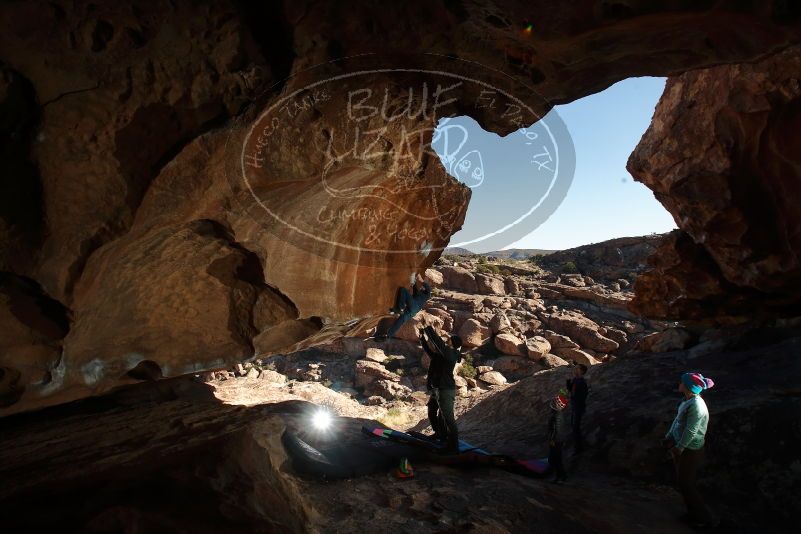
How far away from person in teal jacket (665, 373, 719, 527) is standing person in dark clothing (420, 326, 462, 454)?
301 centimetres

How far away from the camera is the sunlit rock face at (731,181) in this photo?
9570 mm

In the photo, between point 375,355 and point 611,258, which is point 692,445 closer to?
point 375,355

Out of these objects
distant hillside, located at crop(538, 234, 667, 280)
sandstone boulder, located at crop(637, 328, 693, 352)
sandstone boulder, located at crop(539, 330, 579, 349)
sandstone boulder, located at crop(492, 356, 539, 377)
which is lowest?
sandstone boulder, located at crop(492, 356, 539, 377)

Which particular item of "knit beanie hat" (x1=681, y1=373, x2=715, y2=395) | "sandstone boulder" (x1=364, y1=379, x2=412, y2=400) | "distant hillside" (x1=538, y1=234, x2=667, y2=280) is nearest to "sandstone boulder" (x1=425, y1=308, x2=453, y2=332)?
"sandstone boulder" (x1=364, y1=379, x2=412, y2=400)

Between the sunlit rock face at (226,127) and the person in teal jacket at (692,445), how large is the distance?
4151 mm

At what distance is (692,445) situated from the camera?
5.02m

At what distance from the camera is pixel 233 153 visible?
14.0 feet

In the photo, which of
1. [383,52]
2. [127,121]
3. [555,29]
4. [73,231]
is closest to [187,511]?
[73,231]

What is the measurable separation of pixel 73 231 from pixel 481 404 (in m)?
13.5

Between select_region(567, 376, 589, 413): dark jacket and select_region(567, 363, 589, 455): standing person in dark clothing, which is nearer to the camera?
select_region(567, 363, 589, 455): standing person in dark clothing

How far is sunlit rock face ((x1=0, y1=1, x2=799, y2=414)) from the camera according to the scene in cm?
331

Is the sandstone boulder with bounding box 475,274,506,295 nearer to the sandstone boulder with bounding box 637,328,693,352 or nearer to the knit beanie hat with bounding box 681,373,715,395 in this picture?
the sandstone boulder with bounding box 637,328,693,352

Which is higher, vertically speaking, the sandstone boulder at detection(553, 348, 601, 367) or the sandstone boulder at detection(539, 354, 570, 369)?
the sandstone boulder at detection(553, 348, 601, 367)

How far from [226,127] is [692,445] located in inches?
261
